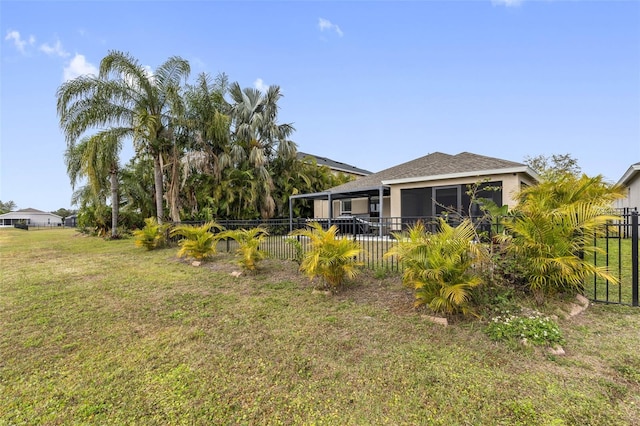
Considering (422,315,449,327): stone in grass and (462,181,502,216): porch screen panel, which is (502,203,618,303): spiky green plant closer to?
(422,315,449,327): stone in grass

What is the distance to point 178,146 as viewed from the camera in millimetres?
13258

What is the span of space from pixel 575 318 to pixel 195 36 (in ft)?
45.2

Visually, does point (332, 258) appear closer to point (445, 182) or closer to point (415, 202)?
point (445, 182)

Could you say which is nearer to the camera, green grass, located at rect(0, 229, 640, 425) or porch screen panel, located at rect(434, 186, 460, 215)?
green grass, located at rect(0, 229, 640, 425)

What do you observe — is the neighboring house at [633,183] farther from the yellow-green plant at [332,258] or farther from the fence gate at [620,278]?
the yellow-green plant at [332,258]

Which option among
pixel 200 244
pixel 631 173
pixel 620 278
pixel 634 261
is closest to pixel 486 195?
pixel 631 173

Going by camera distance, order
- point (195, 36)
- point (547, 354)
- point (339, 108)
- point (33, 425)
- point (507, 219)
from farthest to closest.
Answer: point (339, 108) < point (195, 36) < point (507, 219) < point (547, 354) < point (33, 425)

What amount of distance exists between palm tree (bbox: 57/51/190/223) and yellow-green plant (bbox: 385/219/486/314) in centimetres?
1148

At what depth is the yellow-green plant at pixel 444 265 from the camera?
3559 millimetres

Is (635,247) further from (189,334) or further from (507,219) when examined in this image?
(189,334)

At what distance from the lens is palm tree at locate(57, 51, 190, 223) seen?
11.3 metres

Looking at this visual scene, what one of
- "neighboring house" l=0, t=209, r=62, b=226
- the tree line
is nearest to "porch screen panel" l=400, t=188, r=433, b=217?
the tree line

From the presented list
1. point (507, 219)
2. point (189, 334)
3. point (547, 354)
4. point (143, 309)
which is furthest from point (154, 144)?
point (547, 354)

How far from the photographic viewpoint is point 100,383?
2.58 m
